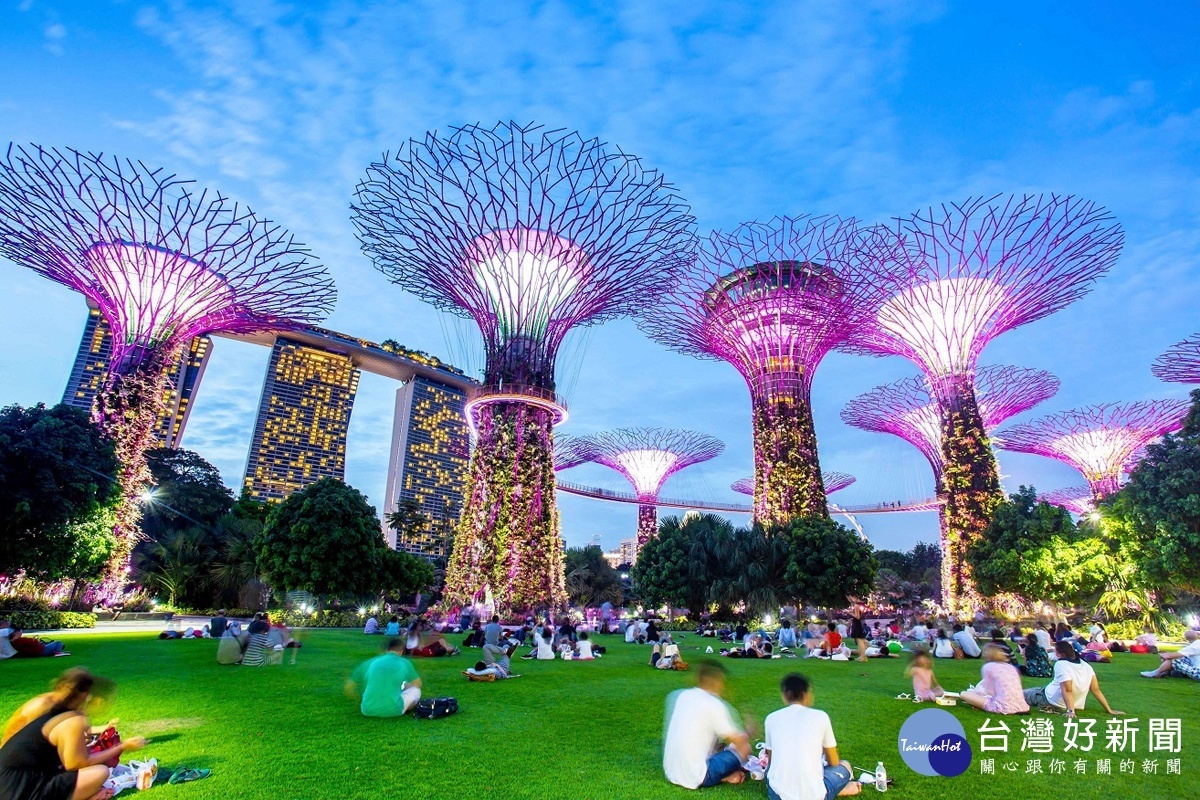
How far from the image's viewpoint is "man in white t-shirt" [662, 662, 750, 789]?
5.34m

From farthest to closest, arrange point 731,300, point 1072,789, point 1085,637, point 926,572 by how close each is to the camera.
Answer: point 926,572
point 731,300
point 1085,637
point 1072,789

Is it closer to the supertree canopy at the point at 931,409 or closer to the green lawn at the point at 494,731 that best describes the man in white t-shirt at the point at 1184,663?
the green lawn at the point at 494,731

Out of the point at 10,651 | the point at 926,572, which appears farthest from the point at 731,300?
the point at 926,572

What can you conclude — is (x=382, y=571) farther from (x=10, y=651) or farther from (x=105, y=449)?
(x=10, y=651)

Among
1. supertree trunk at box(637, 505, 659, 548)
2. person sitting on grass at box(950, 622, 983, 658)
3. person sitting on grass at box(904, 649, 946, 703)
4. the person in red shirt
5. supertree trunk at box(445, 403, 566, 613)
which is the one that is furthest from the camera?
supertree trunk at box(637, 505, 659, 548)

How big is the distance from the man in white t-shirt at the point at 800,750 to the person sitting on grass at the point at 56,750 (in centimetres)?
493

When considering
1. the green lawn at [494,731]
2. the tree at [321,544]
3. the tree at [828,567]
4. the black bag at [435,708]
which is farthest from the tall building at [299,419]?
the black bag at [435,708]

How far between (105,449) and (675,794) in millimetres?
29142

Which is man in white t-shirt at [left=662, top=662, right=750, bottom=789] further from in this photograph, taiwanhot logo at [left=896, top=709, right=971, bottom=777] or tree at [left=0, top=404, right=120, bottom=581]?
tree at [left=0, top=404, right=120, bottom=581]

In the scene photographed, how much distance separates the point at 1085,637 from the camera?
867 inches

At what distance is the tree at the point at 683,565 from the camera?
35656 millimetres

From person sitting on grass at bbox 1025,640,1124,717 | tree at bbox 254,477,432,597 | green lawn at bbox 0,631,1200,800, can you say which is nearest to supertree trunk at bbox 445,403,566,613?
tree at bbox 254,477,432,597

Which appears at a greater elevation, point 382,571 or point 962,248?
point 962,248

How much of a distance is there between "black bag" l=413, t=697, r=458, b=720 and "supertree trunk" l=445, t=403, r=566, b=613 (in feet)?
68.7
